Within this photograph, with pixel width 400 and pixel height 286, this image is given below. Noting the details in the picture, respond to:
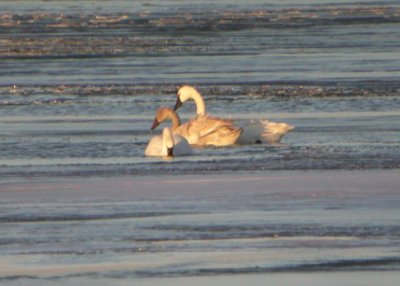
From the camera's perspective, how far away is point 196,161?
1576 centimetres

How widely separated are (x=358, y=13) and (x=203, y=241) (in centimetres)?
4513

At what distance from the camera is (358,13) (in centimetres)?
5478

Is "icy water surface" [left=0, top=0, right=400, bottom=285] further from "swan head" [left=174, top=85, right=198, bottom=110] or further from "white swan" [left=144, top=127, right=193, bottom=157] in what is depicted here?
"swan head" [left=174, top=85, right=198, bottom=110]

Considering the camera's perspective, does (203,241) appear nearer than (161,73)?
Yes

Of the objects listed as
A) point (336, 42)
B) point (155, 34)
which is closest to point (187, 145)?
point (336, 42)

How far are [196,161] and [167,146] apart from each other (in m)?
0.48

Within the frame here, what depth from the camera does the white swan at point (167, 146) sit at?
16.0 m

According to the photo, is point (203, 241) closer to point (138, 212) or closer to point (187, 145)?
point (138, 212)

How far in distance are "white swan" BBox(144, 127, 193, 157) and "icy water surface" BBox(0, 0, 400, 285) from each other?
0.56ft

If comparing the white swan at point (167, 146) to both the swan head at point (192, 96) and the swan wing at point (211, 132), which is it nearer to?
the swan wing at point (211, 132)

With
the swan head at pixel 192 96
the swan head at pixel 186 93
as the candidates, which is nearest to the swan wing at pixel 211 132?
the swan head at pixel 192 96

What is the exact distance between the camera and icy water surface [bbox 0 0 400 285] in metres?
9.75

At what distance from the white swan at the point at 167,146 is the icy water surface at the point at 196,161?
0.17 meters

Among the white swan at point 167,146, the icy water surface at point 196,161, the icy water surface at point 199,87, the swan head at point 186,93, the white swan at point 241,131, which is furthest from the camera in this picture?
the swan head at point 186,93
